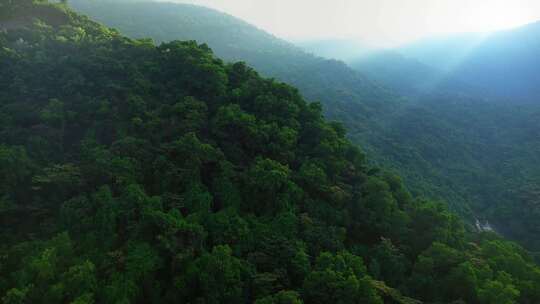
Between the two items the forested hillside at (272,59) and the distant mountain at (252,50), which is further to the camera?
the distant mountain at (252,50)

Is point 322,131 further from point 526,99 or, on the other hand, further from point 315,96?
point 526,99

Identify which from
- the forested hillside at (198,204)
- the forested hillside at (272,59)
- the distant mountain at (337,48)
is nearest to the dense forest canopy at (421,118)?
the forested hillside at (272,59)

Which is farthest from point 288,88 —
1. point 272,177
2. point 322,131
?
point 272,177

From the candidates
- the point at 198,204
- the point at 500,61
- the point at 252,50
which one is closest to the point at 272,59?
the point at 252,50

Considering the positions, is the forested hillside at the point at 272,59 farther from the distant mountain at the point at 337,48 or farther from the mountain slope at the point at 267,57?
the distant mountain at the point at 337,48

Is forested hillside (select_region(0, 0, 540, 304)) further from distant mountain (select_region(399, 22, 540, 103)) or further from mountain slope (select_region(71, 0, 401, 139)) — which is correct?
distant mountain (select_region(399, 22, 540, 103))

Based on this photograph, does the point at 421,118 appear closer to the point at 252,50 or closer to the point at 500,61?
the point at 252,50
